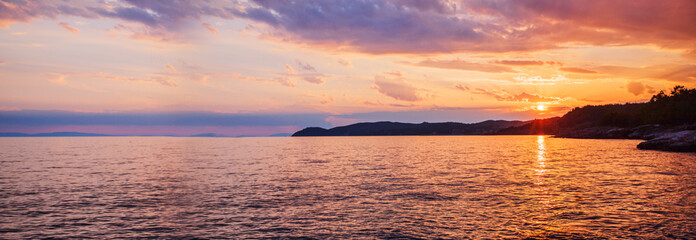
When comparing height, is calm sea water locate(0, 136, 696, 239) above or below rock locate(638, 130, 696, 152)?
below

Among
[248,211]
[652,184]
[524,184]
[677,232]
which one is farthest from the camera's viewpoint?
[524,184]

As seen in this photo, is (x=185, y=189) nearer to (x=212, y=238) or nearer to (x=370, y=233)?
(x=212, y=238)

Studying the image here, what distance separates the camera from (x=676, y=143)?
314ft

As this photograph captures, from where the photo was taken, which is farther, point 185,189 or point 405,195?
point 185,189

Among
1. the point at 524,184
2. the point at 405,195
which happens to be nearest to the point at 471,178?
the point at 524,184

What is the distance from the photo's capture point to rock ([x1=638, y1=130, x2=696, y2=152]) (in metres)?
92.3

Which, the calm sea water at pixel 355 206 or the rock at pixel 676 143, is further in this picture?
the rock at pixel 676 143

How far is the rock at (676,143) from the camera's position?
303ft

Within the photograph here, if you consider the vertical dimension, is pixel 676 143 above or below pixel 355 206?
above

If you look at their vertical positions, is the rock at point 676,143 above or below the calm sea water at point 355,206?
above

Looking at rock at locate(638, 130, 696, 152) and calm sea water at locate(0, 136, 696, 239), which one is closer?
calm sea water at locate(0, 136, 696, 239)

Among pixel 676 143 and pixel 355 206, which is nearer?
pixel 355 206

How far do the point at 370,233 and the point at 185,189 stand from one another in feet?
82.3

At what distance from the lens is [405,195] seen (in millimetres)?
37938
